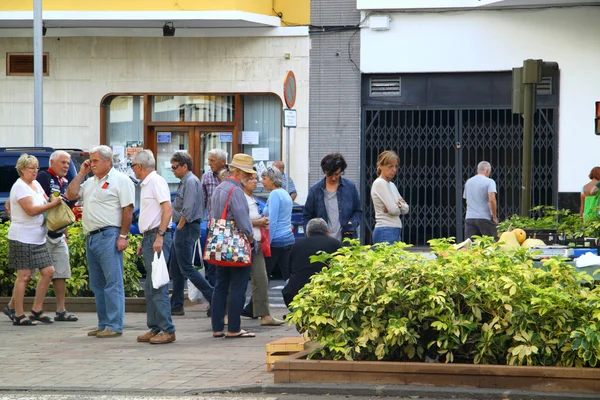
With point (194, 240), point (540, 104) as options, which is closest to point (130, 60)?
point (540, 104)

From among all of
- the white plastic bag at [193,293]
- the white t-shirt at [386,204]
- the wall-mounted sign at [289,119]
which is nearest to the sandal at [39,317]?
the white plastic bag at [193,293]

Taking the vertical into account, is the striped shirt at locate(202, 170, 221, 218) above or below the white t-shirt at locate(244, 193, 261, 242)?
above

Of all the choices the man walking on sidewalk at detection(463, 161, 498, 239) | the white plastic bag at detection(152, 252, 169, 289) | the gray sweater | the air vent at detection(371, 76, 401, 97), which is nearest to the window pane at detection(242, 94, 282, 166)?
the air vent at detection(371, 76, 401, 97)

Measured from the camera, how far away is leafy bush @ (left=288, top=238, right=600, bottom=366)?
7957 millimetres

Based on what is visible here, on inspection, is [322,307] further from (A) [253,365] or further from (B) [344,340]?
(A) [253,365]

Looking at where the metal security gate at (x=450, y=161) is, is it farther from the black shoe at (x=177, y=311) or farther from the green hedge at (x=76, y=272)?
the black shoe at (x=177, y=311)

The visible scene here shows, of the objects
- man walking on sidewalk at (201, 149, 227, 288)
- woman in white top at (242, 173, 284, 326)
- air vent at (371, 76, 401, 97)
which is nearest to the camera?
woman in white top at (242, 173, 284, 326)

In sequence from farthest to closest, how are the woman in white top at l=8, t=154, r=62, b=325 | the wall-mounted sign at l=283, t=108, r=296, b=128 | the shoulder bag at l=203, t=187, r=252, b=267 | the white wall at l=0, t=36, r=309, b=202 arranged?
the white wall at l=0, t=36, r=309, b=202 < the wall-mounted sign at l=283, t=108, r=296, b=128 < the woman in white top at l=8, t=154, r=62, b=325 < the shoulder bag at l=203, t=187, r=252, b=267

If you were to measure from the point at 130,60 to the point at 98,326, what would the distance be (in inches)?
453

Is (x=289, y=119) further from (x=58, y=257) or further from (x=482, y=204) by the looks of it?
(x=58, y=257)

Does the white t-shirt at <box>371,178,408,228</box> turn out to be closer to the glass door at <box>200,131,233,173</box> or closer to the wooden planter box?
the wooden planter box

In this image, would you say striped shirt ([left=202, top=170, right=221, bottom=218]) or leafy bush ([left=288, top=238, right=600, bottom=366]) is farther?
striped shirt ([left=202, top=170, right=221, bottom=218])

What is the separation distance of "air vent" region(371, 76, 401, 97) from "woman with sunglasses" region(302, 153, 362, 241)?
906cm

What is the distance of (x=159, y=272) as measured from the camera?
1048 centimetres
